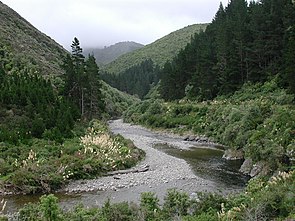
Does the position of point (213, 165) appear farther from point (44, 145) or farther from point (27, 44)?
point (27, 44)

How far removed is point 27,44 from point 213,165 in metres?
62.6

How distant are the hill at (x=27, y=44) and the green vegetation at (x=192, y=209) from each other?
175ft

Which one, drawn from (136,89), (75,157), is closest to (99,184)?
A: (75,157)

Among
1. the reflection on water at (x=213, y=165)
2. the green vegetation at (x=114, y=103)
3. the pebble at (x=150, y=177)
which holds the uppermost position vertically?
the green vegetation at (x=114, y=103)

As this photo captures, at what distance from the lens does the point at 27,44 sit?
82.5 metres

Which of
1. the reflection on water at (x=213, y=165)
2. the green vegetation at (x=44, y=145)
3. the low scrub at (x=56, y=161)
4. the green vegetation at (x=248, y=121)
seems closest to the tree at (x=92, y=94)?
the green vegetation at (x=44, y=145)

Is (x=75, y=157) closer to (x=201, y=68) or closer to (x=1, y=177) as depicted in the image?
(x=1, y=177)

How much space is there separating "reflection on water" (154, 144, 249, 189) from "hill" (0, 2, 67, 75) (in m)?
35.8

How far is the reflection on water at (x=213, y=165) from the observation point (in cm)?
2580

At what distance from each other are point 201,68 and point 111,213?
55758mm

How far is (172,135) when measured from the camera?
53375 millimetres

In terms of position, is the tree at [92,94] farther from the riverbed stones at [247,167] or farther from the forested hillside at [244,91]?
the riverbed stones at [247,167]

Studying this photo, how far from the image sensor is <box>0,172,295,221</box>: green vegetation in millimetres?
13328

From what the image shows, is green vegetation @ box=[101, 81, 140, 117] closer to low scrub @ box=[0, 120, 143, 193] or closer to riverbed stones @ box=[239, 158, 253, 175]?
Result: low scrub @ box=[0, 120, 143, 193]
